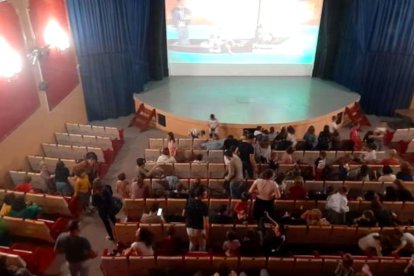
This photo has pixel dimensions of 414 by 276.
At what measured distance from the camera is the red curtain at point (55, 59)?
8570 mm

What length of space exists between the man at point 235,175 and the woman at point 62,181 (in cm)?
293

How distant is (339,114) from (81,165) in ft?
22.8

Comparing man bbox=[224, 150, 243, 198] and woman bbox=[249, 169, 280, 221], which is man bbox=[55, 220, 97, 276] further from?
man bbox=[224, 150, 243, 198]

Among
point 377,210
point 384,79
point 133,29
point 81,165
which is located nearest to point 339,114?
point 384,79

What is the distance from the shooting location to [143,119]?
10.7 metres

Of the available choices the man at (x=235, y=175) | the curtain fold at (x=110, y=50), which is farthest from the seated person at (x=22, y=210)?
the curtain fold at (x=110, y=50)

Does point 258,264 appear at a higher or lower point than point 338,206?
lower

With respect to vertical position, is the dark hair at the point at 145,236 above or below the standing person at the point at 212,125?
above

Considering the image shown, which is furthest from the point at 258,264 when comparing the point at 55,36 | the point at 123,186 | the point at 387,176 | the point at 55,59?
the point at 55,36

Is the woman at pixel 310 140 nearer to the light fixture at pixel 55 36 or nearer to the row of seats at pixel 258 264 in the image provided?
the row of seats at pixel 258 264

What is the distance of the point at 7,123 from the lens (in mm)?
7543

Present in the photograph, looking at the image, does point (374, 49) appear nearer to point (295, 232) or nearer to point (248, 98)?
point (248, 98)

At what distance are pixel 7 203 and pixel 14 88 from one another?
2.57 meters

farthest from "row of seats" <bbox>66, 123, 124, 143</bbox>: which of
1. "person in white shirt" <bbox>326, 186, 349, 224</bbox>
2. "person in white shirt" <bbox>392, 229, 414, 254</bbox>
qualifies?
"person in white shirt" <bbox>392, 229, 414, 254</bbox>
